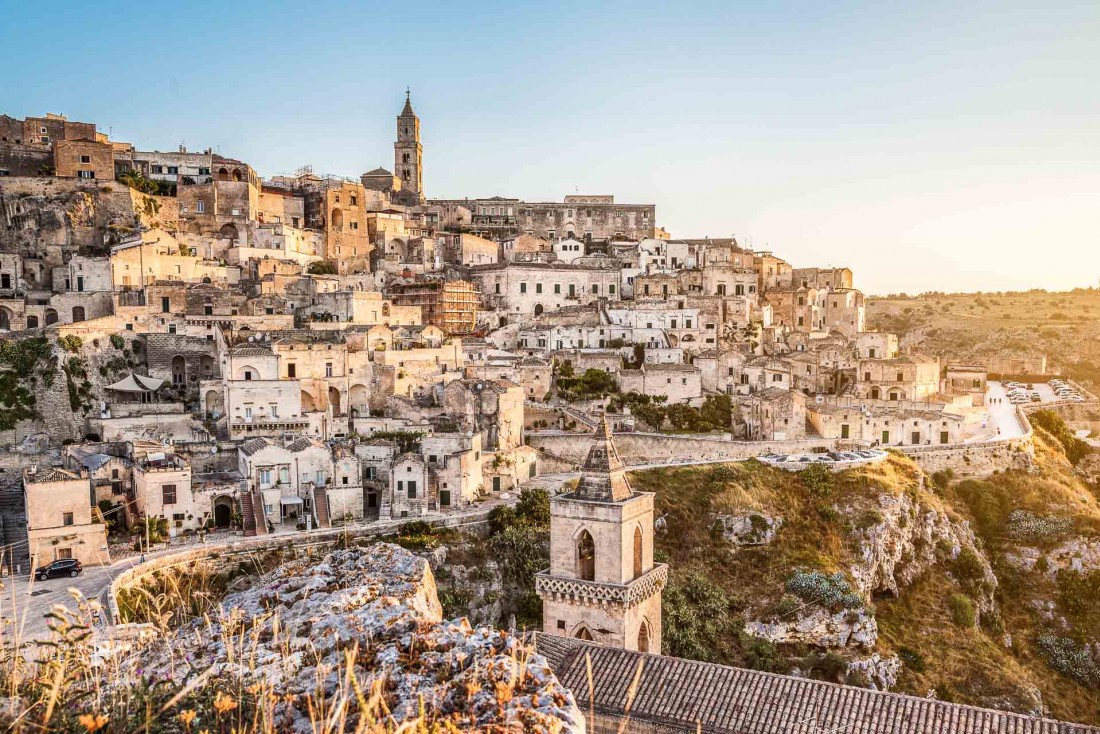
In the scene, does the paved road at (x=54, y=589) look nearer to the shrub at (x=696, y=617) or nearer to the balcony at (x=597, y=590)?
the shrub at (x=696, y=617)

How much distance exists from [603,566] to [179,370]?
3045 centimetres

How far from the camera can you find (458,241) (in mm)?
63531

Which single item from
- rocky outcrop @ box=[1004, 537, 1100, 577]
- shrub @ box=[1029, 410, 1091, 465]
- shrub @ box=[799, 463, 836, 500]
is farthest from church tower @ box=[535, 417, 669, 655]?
shrub @ box=[1029, 410, 1091, 465]

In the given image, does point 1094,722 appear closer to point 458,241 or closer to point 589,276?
point 589,276

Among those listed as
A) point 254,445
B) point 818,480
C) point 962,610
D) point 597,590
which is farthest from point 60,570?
point 962,610

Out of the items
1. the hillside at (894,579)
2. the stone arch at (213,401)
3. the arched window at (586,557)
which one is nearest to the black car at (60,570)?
the stone arch at (213,401)

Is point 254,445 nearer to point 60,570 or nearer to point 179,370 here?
point 60,570

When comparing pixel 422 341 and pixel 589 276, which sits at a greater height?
pixel 589 276

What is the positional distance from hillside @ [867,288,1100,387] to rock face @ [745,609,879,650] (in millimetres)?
51342

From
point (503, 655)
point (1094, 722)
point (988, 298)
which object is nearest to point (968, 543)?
point (1094, 722)

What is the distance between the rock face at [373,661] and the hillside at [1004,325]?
76.9 metres

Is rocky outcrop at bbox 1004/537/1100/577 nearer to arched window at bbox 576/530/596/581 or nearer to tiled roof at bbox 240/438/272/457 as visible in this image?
arched window at bbox 576/530/596/581

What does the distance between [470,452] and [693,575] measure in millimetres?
10420

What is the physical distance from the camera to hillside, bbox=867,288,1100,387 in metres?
73.8
